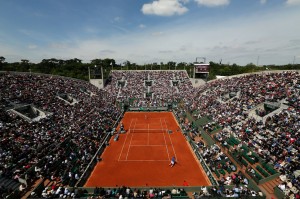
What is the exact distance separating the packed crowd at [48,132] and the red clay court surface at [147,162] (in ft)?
7.50

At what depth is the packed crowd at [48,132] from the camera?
1770 centimetres

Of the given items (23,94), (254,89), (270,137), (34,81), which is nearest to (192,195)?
(270,137)

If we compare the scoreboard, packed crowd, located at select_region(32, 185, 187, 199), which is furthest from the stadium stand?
the scoreboard

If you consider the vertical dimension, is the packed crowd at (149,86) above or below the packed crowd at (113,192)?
above

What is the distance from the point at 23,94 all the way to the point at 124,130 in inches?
701

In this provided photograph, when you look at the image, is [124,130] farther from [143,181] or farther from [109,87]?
[109,87]

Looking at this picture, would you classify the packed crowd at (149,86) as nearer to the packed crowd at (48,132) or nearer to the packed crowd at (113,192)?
the packed crowd at (48,132)

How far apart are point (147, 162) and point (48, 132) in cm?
1309

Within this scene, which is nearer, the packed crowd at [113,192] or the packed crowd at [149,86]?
the packed crowd at [113,192]

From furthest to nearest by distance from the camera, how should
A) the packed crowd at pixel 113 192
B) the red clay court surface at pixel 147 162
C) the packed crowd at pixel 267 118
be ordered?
the red clay court surface at pixel 147 162, the packed crowd at pixel 267 118, the packed crowd at pixel 113 192

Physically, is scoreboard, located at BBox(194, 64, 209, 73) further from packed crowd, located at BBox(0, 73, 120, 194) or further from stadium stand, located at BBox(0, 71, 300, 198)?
packed crowd, located at BBox(0, 73, 120, 194)

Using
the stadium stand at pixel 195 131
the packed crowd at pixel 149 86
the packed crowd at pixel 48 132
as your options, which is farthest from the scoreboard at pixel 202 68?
the packed crowd at pixel 48 132

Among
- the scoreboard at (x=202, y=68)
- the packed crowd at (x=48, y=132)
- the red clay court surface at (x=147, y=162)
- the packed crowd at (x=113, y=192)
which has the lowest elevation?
the red clay court surface at (x=147, y=162)

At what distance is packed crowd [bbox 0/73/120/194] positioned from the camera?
17.7 metres
